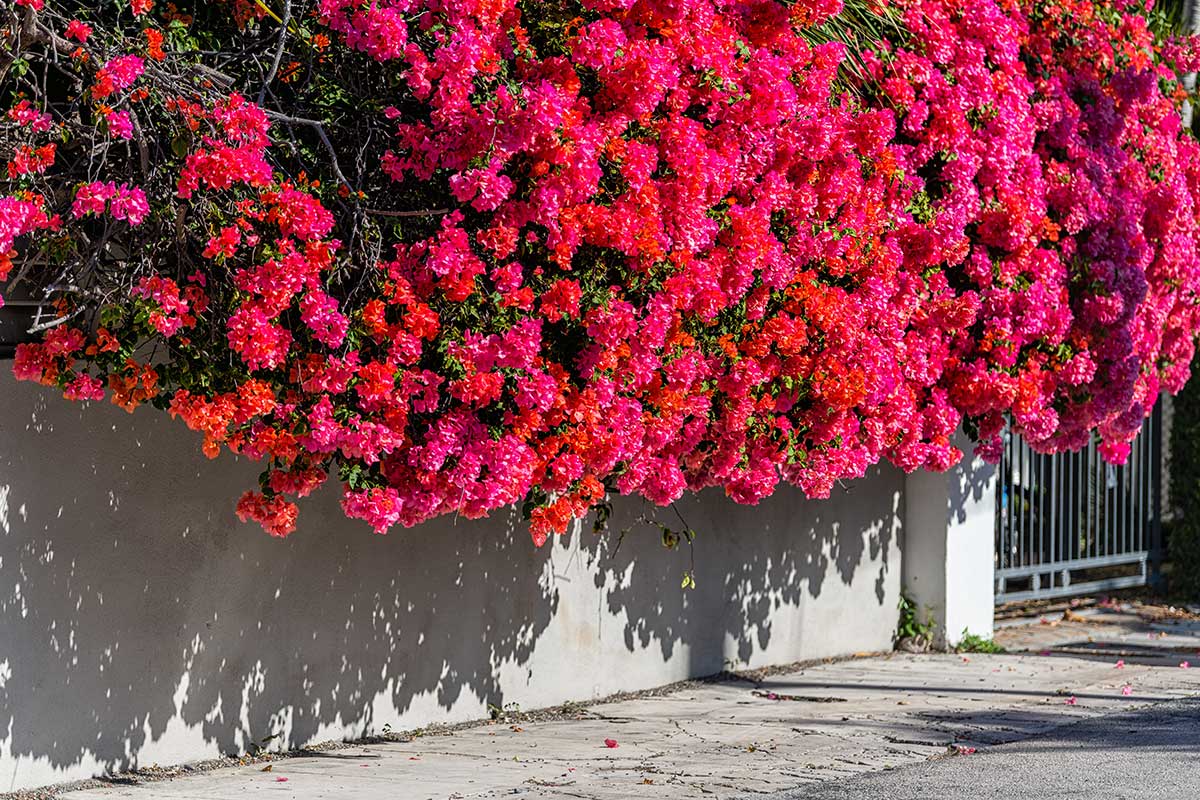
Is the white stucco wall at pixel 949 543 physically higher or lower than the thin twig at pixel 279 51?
lower

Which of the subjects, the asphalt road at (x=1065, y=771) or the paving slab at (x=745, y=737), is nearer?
the asphalt road at (x=1065, y=771)

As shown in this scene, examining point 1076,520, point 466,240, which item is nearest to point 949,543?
point 1076,520

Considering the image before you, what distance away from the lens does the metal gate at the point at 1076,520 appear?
1258 cm

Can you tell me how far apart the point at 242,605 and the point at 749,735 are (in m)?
2.67

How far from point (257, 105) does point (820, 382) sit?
9.89ft

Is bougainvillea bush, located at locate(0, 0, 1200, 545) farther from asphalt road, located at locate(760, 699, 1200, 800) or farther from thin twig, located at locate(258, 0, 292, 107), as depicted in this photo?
asphalt road, located at locate(760, 699, 1200, 800)

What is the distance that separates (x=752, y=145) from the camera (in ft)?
23.5

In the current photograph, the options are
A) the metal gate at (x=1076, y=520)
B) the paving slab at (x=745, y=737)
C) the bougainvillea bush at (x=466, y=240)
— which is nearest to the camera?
the bougainvillea bush at (x=466, y=240)

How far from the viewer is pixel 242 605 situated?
7.19 m

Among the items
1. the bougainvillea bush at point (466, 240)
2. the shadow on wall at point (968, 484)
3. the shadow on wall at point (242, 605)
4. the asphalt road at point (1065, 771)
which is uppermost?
the bougainvillea bush at point (466, 240)

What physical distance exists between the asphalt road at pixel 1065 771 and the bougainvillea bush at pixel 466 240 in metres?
1.52

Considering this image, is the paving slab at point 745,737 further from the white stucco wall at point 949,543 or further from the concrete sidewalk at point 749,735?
the white stucco wall at point 949,543

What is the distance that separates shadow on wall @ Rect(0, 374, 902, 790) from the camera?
6395 mm

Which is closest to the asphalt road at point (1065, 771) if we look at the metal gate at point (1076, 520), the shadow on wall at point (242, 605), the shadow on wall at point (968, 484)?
the shadow on wall at point (242, 605)
